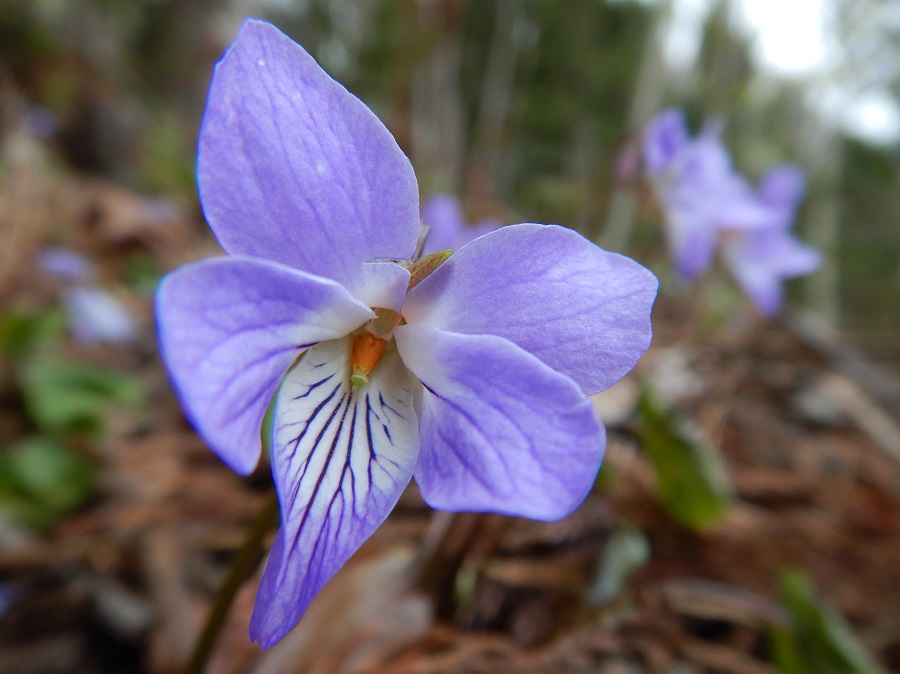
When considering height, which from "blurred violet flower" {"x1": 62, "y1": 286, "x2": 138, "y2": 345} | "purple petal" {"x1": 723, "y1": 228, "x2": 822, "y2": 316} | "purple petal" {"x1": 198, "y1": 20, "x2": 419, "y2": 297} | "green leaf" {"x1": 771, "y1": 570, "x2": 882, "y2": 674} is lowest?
"blurred violet flower" {"x1": 62, "y1": 286, "x2": 138, "y2": 345}

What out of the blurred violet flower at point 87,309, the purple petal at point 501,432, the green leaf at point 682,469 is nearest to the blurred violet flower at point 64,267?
the blurred violet flower at point 87,309

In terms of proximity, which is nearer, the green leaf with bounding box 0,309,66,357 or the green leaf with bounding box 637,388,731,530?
the green leaf with bounding box 637,388,731,530

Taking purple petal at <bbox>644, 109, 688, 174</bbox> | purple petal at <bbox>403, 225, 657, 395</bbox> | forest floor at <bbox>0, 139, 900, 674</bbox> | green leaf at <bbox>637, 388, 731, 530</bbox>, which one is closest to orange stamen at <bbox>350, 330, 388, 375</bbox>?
purple petal at <bbox>403, 225, 657, 395</bbox>

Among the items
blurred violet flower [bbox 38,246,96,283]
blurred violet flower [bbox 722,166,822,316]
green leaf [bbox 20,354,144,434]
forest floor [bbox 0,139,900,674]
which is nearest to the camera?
forest floor [bbox 0,139,900,674]

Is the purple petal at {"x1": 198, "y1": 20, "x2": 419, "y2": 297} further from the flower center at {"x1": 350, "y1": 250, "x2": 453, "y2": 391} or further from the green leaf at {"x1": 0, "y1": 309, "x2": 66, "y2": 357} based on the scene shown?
the green leaf at {"x1": 0, "y1": 309, "x2": 66, "y2": 357}

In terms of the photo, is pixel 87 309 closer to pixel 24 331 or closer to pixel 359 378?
pixel 24 331

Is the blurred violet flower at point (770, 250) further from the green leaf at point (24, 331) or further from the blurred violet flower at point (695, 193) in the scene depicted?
the green leaf at point (24, 331)

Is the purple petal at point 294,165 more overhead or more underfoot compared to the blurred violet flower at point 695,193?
more overhead
